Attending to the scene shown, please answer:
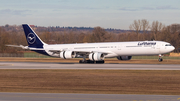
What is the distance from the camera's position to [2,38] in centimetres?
11906

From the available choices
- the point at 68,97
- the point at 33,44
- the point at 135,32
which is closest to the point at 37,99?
the point at 68,97

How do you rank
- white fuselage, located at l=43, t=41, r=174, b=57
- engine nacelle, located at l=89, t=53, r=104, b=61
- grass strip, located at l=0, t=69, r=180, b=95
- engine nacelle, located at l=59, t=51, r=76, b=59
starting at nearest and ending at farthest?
grass strip, located at l=0, t=69, r=180, b=95 < white fuselage, located at l=43, t=41, r=174, b=57 < engine nacelle, located at l=89, t=53, r=104, b=61 < engine nacelle, located at l=59, t=51, r=76, b=59

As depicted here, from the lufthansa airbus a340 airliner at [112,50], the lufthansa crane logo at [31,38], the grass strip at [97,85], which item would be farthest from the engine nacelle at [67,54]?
the grass strip at [97,85]

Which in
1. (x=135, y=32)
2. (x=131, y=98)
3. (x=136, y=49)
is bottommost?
(x=131, y=98)

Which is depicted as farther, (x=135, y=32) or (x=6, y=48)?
(x=135, y=32)

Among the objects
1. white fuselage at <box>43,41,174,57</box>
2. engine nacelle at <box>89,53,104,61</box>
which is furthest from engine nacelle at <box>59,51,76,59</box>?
engine nacelle at <box>89,53,104,61</box>

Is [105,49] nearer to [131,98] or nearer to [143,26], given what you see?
[131,98]

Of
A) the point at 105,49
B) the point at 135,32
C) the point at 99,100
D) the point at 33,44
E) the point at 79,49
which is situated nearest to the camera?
the point at 99,100

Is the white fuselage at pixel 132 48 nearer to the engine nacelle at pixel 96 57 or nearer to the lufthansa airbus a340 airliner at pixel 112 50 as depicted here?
the lufthansa airbus a340 airliner at pixel 112 50

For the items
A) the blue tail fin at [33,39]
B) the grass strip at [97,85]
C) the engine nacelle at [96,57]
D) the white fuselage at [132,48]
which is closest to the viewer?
the grass strip at [97,85]

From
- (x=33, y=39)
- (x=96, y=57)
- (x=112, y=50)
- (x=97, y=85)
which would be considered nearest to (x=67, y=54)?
(x=96, y=57)

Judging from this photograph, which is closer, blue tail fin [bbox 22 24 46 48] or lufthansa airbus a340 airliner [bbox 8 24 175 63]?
lufthansa airbus a340 airliner [bbox 8 24 175 63]

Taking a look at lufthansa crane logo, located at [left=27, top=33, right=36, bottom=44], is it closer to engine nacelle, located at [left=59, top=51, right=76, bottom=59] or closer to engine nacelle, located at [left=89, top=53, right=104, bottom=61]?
engine nacelle, located at [left=59, top=51, right=76, bottom=59]

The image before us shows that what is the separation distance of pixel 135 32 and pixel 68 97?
12617 centimetres
